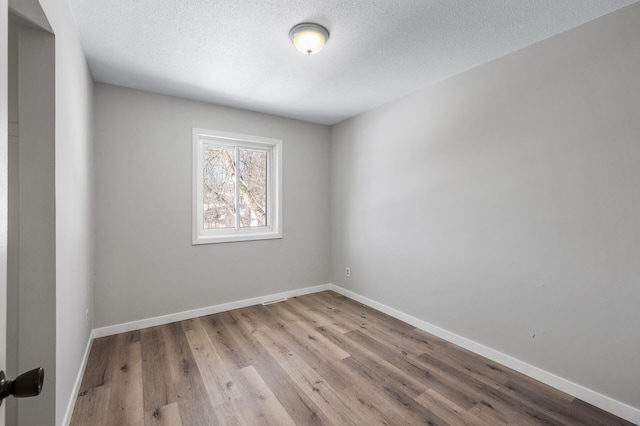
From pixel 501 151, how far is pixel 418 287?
1.51 metres

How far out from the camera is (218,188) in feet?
11.5

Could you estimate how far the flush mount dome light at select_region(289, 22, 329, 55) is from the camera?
1903mm

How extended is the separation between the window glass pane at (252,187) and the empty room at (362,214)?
0.33 feet

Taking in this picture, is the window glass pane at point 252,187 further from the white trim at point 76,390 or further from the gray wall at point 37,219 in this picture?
the gray wall at point 37,219

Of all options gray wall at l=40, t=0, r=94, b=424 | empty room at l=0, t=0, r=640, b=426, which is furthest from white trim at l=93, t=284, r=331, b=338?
gray wall at l=40, t=0, r=94, b=424

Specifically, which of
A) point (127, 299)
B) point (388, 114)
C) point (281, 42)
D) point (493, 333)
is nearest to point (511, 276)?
point (493, 333)

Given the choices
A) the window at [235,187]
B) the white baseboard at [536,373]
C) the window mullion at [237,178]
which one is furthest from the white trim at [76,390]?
the white baseboard at [536,373]

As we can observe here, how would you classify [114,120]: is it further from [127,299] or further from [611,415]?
[611,415]

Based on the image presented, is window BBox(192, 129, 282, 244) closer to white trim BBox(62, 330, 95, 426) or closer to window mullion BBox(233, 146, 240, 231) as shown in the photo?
window mullion BBox(233, 146, 240, 231)

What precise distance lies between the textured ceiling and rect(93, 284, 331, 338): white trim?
2372 mm

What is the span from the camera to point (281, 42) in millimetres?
2109

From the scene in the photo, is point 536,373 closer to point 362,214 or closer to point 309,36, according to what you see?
point 362,214

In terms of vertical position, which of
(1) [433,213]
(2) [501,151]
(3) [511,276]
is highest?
(2) [501,151]

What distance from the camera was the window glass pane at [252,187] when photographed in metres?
3.70
